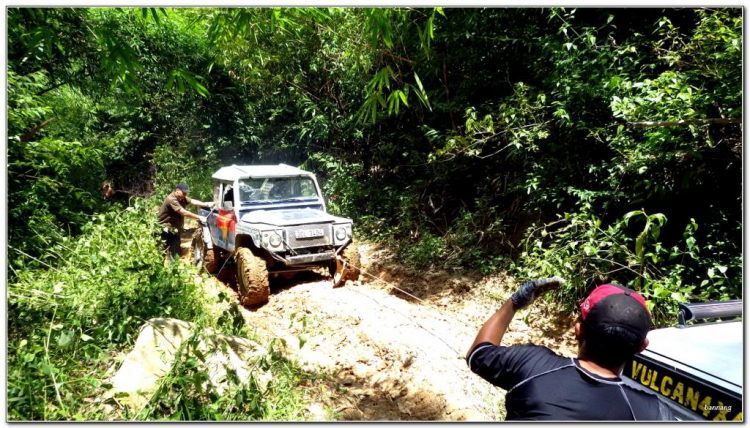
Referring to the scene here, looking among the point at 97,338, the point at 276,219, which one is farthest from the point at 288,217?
the point at 97,338

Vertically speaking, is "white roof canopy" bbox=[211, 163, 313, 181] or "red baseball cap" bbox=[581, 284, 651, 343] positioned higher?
"red baseball cap" bbox=[581, 284, 651, 343]

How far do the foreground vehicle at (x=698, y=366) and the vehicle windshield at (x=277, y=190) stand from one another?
4908 millimetres

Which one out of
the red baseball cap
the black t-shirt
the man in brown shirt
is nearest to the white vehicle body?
the man in brown shirt

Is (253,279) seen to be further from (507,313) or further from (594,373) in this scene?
(594,373)

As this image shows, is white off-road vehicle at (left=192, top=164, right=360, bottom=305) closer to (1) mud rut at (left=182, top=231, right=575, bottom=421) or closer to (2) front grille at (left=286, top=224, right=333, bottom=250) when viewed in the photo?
(2) front grille at (left=286, top=224, right=333, bottom=250)

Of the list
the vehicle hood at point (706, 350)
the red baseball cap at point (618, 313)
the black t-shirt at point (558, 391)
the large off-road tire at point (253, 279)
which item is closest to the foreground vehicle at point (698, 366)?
the vehicle hood at point (706, 350)

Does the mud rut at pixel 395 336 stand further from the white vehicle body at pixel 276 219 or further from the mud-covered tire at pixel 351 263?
the white vehicle body at pixel 276 219

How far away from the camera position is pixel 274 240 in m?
5.08

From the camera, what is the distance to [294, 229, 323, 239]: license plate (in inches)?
205

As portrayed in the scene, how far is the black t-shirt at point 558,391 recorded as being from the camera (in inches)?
49.6

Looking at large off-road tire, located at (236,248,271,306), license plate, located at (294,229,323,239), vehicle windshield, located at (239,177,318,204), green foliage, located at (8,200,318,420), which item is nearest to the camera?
green foliage, located at (8,200,318,420)

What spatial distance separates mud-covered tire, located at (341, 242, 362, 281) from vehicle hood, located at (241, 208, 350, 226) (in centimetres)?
40

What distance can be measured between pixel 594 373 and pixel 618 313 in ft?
0.63

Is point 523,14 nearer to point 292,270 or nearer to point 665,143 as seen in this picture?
point 665,143
